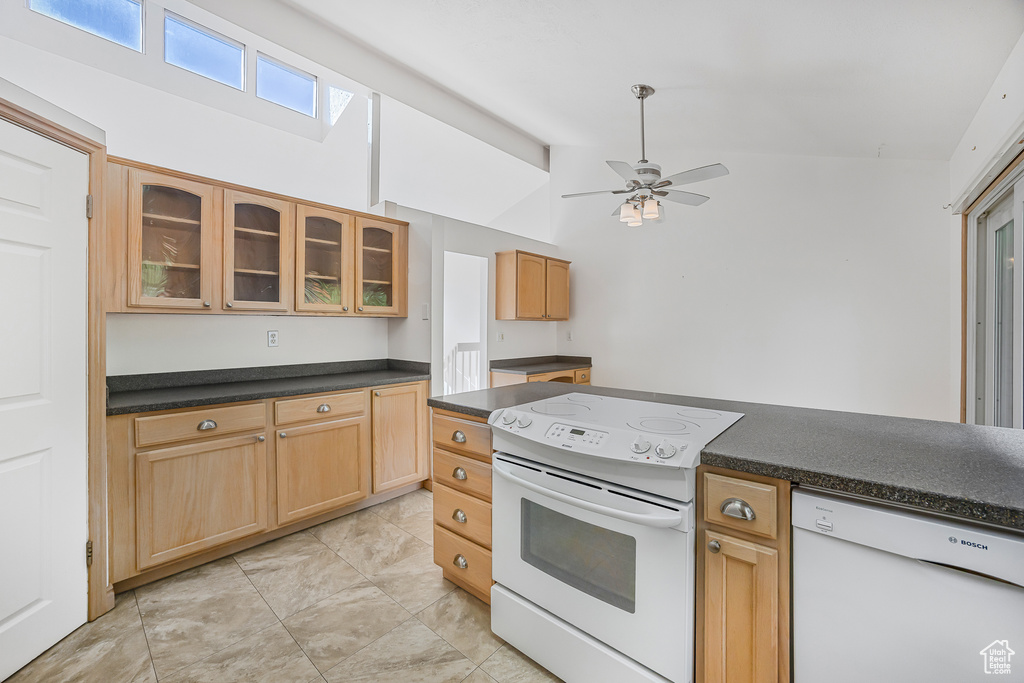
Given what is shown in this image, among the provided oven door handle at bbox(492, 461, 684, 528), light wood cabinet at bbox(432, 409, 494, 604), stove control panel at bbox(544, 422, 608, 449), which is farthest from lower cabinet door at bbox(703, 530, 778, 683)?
light wood cabinet at bbox(432, 409, 494, 604)

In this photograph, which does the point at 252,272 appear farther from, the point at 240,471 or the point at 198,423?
the point at 240,471

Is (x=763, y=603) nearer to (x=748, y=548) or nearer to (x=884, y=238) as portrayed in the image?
(x=748, y=548)

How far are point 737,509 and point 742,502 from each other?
2cm

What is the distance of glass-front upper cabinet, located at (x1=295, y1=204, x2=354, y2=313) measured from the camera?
2.88 meters

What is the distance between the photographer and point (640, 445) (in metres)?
1.26

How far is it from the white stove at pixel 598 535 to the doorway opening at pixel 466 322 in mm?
2514

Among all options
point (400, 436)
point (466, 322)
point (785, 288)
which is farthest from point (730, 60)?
point (400, 436)

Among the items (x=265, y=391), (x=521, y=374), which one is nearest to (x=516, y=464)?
(x=265, y=391)

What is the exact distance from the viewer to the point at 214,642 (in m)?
1.73

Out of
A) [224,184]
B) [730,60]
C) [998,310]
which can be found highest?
[730,60]

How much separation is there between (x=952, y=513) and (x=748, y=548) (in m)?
0.43

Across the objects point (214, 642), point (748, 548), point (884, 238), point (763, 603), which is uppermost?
point (884, 238)

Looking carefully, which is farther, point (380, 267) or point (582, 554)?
point (380, 267)

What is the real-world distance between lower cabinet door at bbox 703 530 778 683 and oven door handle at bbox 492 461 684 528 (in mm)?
128
